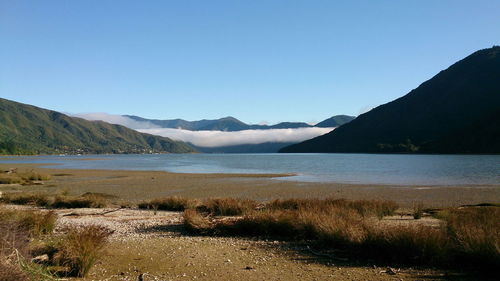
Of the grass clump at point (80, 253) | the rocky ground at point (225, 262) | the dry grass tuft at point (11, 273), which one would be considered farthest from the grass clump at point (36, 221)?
the dry grass tuft at point (11, 273)

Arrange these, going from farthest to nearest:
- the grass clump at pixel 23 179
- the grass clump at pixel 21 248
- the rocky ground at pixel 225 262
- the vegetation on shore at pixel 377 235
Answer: the grass clump at pixel 23 179, the vegetation on shore at pixel 377 235, the rocky ground at pixel 225 262, the grass clump at pixel 21 248

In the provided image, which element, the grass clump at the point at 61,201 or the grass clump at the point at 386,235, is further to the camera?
the grass clump at the point at 61,201

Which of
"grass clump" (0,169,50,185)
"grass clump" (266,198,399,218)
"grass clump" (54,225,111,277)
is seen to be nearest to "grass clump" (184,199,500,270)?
"grass clump" (266,198,399,218)

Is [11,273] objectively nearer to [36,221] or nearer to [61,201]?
[36,221]

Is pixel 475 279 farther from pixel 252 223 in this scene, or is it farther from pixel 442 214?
pixel 442 214

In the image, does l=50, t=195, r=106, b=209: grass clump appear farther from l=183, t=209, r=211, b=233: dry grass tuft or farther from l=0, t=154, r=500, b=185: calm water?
l=0, t=154, r=500, b=185: calm water

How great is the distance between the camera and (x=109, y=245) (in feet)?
39.6

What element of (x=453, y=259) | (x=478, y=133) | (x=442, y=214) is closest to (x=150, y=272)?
(x=453, y=259)

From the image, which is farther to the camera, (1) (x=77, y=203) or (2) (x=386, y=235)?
(1) (x=77, y=203)

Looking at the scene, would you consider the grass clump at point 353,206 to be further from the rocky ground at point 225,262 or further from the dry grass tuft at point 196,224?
the rocky ground at point 225,262

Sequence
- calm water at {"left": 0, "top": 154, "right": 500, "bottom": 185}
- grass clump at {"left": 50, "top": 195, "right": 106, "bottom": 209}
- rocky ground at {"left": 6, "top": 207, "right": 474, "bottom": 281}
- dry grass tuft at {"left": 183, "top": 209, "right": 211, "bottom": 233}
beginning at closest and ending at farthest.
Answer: rocky ground at {"left": 6, "top": 207, "right": 474, "bottom": 281} → dry grass tuft at {"left": 183, "top": 209, "right": 211, "bottom": 233} → grass clump at {"left": 50, "top": 195, "right": 106, "bottom": 209} → calm water at {"left": 0, "top": 154, "right": 500, "bottom": 185}

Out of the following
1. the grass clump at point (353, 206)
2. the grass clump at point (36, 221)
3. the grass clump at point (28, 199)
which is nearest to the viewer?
the grass clump at point (36, 221)

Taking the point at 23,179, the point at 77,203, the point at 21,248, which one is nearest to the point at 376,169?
the point at 23,179

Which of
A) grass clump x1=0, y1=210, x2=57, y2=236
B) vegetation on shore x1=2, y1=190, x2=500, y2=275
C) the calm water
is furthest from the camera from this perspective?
the calm water
